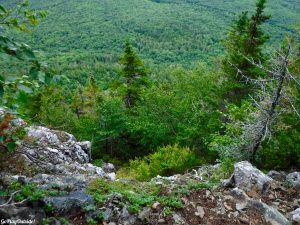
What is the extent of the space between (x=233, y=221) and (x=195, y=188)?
116 centimetres

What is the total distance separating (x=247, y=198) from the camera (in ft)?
24.9

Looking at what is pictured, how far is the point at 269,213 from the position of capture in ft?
23.6

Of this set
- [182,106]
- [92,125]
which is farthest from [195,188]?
[92,125]

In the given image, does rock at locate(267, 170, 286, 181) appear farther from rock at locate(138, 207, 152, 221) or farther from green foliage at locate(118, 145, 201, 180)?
rock at locate(138, 207, 152, 221)

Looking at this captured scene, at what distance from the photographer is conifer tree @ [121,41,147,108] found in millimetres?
25062

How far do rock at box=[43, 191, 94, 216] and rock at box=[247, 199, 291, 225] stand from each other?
3569 mm

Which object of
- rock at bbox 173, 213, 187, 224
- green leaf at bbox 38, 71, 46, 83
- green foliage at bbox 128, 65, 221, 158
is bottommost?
green foliage at bbox 128, 65, 221, 158

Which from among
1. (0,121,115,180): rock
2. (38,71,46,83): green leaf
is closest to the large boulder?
(0,121,115,180): rock

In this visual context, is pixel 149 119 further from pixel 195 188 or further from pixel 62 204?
pixel 62 204

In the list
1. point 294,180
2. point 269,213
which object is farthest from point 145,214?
point 294,180

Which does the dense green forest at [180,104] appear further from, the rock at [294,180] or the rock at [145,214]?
the rock at [145,214]

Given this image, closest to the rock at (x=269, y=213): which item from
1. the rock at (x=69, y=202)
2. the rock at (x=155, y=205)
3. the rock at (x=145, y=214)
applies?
the rock at (x=155, y=205)

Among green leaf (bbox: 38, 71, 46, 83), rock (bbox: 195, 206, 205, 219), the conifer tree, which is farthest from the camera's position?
the conifer tree

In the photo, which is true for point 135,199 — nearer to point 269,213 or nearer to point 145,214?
point 145,214
